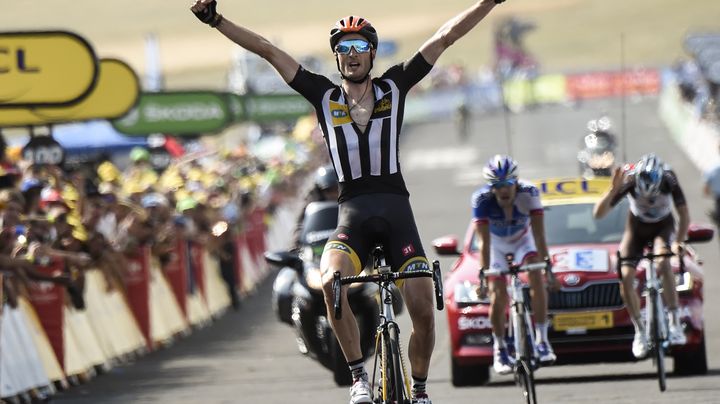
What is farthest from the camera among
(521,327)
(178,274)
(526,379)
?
(178,274)

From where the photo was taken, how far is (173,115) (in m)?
28.1

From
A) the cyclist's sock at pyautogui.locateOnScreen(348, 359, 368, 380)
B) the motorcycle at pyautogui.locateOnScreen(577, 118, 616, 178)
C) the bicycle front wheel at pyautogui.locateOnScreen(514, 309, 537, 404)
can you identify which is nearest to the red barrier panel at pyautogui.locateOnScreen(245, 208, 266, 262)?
the motorcycle at pyautogui.locateOnScreen(577, 118, 616, 178)

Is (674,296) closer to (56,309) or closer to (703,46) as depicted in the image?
(56,309)

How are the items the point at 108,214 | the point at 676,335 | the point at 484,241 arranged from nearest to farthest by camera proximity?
the point at 484,241 → the point at 676,335 → the point at 108,214

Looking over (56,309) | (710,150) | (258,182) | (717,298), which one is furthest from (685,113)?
(56,309)

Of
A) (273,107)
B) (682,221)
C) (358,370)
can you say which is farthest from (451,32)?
(273,107)

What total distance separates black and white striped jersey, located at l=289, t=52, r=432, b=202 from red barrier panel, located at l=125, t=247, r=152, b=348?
1055 cm

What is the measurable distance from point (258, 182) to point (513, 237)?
19599mm

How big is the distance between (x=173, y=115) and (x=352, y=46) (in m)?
19.1

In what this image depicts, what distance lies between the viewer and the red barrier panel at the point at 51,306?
52.4 feet

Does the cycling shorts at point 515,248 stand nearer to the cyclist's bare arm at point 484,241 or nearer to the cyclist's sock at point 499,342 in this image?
the cyclist's bare arm at point 484,241

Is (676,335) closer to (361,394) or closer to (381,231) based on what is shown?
(381,231)

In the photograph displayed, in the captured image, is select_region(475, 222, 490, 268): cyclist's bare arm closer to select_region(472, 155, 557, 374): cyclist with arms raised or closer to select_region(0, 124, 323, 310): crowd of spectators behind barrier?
select_region(472, 155, 557, 374): cyclist with arms raised

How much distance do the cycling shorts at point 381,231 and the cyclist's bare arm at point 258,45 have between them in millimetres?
762
